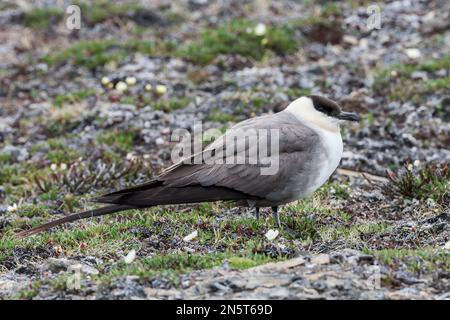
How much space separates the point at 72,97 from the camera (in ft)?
38.1

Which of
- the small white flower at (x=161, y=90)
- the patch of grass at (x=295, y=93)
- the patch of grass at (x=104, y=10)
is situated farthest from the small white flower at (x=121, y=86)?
the patch of grass at (x=104, y=10)

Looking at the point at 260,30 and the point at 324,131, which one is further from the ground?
the point at 260,30

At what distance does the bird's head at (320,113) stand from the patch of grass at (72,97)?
491cm

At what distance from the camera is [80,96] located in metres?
11.7

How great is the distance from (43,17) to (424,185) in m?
8.62

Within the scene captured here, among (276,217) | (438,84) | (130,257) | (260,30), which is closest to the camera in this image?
(130,257)

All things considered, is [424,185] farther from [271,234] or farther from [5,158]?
[5,158]

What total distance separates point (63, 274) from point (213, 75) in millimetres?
6498

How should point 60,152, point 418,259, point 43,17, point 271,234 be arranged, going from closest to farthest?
point 418,259 < point 271,234 < point 60,152 < point 43,17

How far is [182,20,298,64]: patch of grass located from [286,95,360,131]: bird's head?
16.7 feet

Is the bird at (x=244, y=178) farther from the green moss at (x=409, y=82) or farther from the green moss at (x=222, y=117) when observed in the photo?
the green moss at (x=409, y=82)

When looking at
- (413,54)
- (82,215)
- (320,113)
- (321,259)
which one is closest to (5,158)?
(82,215)
